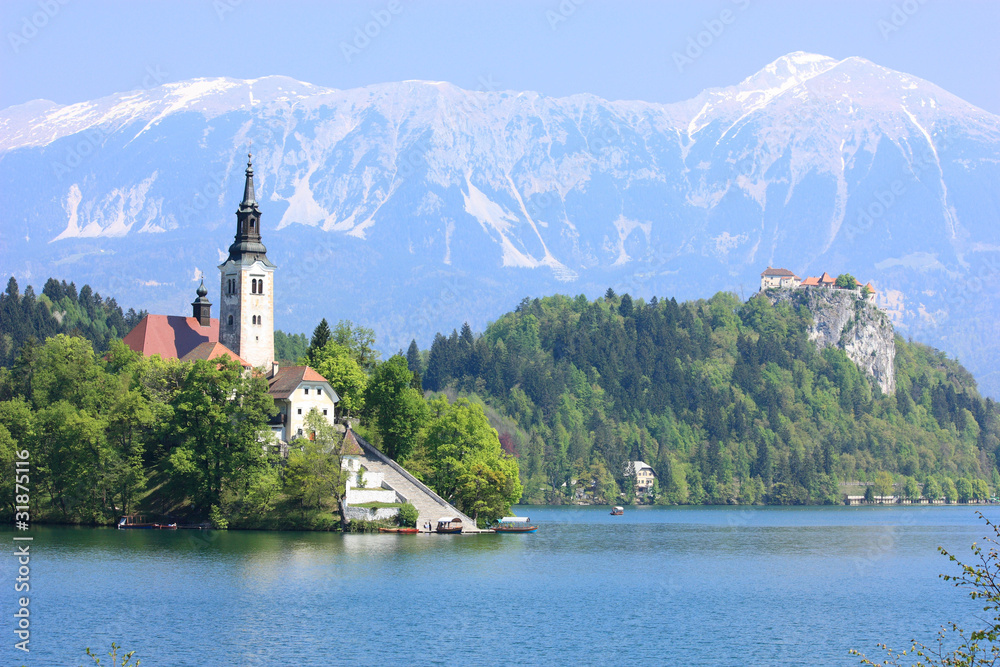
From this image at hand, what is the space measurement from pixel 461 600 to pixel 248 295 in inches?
2429

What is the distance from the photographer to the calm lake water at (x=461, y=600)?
173ft

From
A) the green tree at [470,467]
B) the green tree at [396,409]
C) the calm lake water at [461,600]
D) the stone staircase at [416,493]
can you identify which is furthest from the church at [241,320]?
the calm lake water at [461,600]

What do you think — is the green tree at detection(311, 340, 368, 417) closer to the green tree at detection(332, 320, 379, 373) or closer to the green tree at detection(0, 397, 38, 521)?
the green tree at detection(332, 320, 379, 373)

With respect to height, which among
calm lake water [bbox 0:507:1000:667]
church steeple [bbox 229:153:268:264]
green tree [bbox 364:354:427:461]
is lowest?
calm lake water [bbox 0:507:1000:667]

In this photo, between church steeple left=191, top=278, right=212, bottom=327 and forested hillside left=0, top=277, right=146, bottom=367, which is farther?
forested hillside left=0, top=277, right=146, bottom=367

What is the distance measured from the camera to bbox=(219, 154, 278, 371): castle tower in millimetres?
119562

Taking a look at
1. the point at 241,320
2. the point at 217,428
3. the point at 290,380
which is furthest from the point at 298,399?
the point at 241,320

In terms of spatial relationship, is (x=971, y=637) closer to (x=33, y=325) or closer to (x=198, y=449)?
(x=198, y=449)

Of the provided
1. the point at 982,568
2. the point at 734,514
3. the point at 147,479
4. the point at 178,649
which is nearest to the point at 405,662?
the point at 178,649

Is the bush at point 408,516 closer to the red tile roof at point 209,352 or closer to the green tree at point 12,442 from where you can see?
the red tile roof at point 209,352

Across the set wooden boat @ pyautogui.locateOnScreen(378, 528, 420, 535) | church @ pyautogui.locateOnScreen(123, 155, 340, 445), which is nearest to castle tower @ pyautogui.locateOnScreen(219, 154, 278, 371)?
church @ pyautogui.locateOnScreen(123, 155, 340, 445)

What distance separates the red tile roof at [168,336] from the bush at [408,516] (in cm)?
3090

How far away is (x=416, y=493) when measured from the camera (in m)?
104

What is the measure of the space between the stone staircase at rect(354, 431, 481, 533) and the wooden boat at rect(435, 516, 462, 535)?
411 mm
